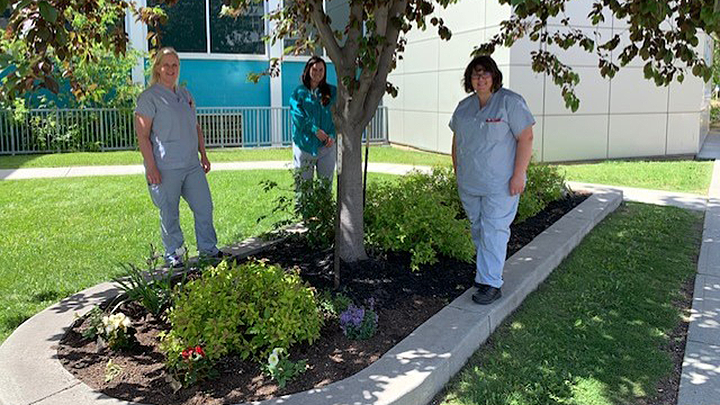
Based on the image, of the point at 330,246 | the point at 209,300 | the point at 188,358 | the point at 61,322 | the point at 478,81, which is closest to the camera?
the point at 188,358

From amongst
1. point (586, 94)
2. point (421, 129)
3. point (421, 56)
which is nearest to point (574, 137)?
point (586, 94)

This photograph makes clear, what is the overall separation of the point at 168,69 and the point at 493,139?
2534mm

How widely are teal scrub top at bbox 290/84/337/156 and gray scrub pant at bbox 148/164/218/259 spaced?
4.24 feet

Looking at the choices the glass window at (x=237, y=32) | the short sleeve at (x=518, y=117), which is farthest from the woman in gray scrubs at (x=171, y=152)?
the glass window at (x=237, y=32)

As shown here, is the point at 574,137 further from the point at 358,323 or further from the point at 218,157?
the point at 358,323

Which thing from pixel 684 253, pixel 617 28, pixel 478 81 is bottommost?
pixel 684 253

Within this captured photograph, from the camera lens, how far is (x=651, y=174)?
1182 cm

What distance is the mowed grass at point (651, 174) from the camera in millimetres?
10797

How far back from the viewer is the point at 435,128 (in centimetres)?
1567

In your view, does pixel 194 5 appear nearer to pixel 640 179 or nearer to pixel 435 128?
pixel 435 128

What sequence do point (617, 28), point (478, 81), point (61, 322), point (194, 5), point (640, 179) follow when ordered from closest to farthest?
point (61, 322), point (478, 81), point (640, 179), point (617, 28), point (194, 5)

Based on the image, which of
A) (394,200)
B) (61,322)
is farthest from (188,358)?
(394,200)

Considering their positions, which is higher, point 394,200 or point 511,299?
point 394,200

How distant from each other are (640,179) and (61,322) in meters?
10.0
